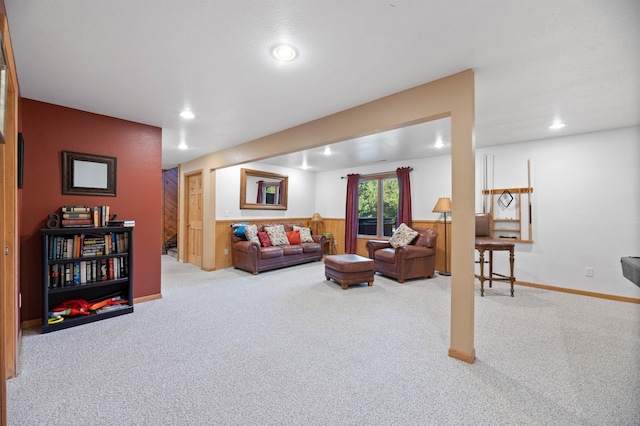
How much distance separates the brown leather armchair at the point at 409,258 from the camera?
470 centimetres

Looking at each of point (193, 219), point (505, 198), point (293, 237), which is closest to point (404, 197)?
point (505, 198)

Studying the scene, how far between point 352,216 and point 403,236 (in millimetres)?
1649

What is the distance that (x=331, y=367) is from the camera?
2.14 metres

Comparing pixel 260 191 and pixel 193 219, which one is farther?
pixel 260 191

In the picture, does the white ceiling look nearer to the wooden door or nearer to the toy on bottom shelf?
the toy on bottom shelf

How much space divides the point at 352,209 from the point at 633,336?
490 centimetres

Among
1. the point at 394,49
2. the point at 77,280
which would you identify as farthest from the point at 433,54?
the point at 77,280

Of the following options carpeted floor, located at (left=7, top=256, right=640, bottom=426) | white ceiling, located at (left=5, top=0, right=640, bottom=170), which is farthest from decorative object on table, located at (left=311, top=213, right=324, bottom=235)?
white ceiling, located at (left=5, top=0, right=640, bottom=170)

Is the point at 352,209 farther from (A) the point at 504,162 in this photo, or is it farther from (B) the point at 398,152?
(A) the point at 504,162

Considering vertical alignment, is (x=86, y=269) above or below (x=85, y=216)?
below

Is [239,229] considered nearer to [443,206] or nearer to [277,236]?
[277,236]

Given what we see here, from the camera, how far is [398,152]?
530cm

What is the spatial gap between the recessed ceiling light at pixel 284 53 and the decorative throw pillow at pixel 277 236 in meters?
4.22

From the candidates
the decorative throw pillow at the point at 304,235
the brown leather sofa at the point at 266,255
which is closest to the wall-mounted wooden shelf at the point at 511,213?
the brown leather sofa at the point at 266,255
